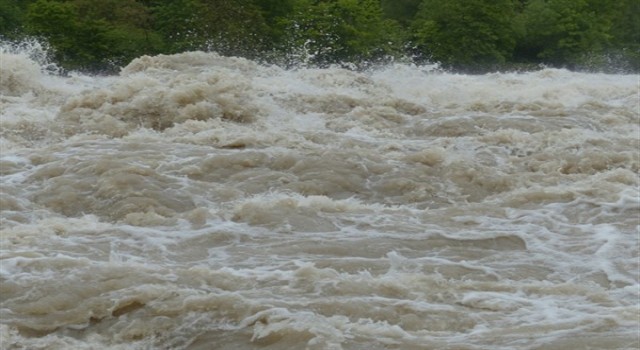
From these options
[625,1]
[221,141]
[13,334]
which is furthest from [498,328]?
[625,1]

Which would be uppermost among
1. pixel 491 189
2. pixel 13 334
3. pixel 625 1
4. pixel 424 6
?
pixel 625 1

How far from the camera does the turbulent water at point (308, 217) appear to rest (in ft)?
21.3

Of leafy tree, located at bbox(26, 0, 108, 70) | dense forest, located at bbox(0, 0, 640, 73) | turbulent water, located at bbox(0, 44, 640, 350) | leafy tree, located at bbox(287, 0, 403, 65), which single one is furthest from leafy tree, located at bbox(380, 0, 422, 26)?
turbulent water, located at bbox(0, 44, 640, 350)

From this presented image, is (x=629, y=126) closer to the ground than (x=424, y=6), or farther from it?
closer to the ground

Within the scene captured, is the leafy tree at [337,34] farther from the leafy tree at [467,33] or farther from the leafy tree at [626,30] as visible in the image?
the leafy tree at [626,30]

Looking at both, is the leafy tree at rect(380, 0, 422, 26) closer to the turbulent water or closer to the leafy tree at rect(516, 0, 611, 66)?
the leafy tree at rect(516, 0, 611, 66)

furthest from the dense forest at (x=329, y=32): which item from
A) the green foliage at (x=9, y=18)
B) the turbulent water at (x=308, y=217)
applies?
the turbulent water at (x=308, y=217)

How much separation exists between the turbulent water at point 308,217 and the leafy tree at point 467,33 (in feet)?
48.4

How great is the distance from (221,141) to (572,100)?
22.3ft

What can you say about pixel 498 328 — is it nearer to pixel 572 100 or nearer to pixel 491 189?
pixel 491 189

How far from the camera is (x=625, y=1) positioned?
3866cm

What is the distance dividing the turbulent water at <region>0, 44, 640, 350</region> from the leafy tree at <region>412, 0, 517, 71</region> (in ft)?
48.4

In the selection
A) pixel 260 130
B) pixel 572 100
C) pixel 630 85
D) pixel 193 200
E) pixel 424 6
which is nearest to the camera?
pixel 193 200

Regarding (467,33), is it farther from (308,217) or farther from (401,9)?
(308,217)
